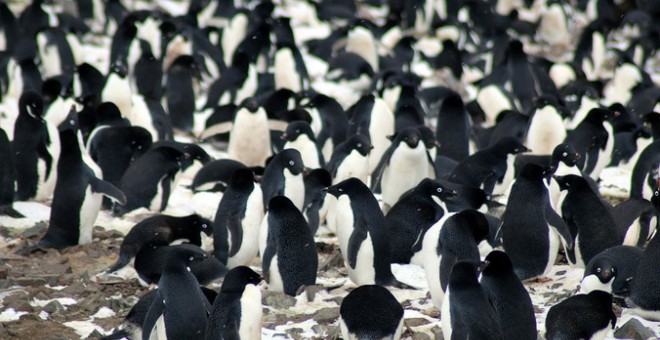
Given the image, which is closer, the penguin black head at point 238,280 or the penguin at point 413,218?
the penguin black head at point 238,280

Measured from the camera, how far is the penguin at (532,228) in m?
7.00

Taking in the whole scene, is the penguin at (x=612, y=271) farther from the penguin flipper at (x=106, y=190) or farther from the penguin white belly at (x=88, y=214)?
the penguin white belly at (x=88, y=214)

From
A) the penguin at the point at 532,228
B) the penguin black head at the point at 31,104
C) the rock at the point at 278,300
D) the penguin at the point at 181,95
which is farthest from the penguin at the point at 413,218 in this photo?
the penguin at the point at 181,95

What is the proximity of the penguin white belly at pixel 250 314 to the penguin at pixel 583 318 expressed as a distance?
5.31 feet

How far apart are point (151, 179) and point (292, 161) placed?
140 cm

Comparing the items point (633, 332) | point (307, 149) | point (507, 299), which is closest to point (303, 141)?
point (307, 149)

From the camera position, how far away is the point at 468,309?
5.19 m

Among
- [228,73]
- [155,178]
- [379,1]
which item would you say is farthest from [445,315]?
[379,1]

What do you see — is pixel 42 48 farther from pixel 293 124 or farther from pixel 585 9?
pixel 585 9

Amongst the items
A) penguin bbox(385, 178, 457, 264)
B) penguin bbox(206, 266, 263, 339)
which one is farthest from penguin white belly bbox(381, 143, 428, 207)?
penguin bbox(206, 266, 263, 339)

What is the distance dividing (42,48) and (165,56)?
1698mm

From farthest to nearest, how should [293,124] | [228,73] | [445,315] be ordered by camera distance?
[228,73] < [293,124] < [445,315]

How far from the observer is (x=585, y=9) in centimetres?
2200

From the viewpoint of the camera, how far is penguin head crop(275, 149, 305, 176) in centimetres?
796
